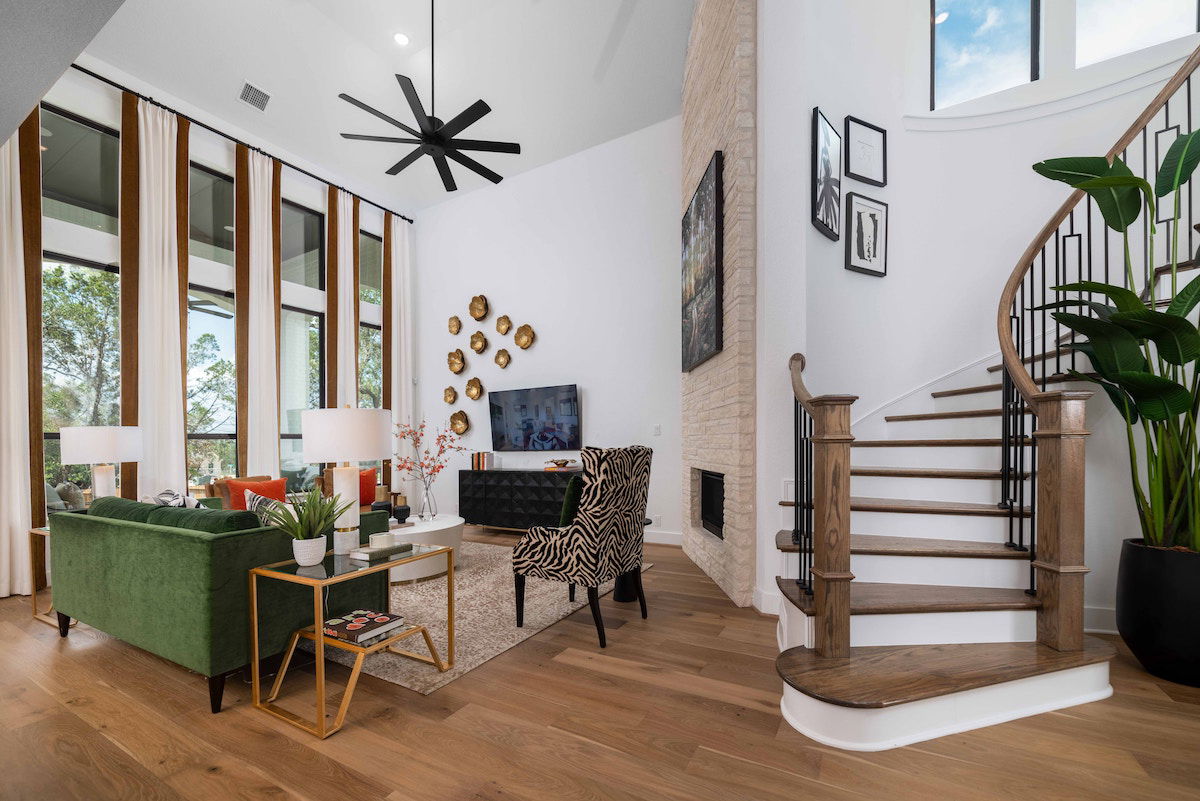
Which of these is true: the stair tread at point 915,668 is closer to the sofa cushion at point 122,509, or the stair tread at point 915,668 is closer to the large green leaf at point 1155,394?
the large green leaf at point 1155,394

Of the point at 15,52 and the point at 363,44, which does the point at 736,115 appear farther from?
the point at 363,44

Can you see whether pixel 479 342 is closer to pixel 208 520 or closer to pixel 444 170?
pixel 444 170

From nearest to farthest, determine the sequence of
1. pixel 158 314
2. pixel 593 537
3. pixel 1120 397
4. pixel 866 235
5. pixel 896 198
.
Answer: pixel 1120 397, pixel 593 537, pixel 866 235, pixel 896 198, pixel 158 314

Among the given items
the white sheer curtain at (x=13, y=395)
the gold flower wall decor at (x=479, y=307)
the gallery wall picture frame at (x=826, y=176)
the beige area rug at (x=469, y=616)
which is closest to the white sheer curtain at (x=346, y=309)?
the gold flower wall decor at (x=479, y=307)

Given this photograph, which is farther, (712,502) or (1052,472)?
(712,502)

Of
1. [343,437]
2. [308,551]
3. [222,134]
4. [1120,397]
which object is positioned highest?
[222,134]

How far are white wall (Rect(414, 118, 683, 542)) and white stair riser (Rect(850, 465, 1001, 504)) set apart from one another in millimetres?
2373

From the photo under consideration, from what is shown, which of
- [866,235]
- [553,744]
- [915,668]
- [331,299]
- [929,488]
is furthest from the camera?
[331,299]

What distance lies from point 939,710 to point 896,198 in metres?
3.68

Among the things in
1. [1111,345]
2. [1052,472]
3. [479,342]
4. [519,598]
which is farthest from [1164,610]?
[479,342]

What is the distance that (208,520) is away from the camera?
2.19m

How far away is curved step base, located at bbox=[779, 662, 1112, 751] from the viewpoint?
1.84m

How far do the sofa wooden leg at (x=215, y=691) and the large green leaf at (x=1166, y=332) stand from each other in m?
4.01

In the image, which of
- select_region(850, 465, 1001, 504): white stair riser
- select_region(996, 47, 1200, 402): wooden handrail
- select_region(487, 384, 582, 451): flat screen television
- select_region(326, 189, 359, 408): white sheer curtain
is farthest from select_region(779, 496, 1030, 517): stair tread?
select_region(326, 189, 359, 408): white sheer curtain
